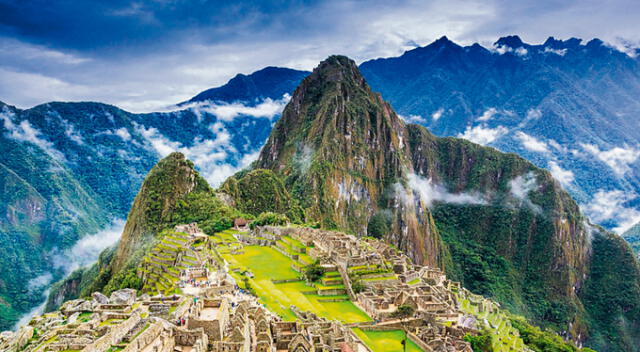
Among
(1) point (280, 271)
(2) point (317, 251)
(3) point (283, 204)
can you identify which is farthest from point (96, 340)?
(3) point (283, 204)

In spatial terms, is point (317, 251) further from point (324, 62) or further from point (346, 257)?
point (324, 62)

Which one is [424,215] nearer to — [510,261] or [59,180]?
[510,261]

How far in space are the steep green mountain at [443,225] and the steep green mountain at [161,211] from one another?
126ft

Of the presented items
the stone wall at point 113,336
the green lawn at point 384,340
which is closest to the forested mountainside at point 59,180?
the green lawn at point 384,340

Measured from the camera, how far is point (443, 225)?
656 ft

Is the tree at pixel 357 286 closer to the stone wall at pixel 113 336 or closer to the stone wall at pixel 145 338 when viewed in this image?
the stone wall at pixel 113 336

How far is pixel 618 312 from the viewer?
470 feet

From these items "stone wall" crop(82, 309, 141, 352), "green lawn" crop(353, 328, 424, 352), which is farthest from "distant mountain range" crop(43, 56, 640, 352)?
"stone wall" crop(82, 309, 141, 352)

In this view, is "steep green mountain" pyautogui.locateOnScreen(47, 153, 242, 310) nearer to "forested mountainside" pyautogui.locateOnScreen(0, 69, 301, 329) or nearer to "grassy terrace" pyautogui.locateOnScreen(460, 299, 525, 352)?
"forested mountainside" pyautogui.locateOnScreen(0, 69, 301, 329)

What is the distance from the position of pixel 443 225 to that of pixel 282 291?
165 m

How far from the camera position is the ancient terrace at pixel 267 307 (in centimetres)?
2020

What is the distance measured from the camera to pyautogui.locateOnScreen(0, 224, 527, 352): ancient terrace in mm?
20202

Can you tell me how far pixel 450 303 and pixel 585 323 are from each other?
11493cm

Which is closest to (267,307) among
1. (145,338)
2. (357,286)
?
(357,286)
